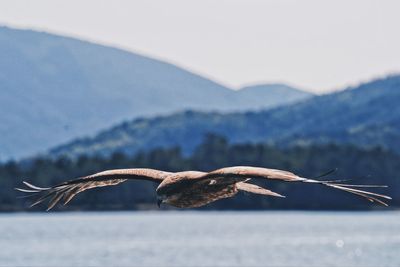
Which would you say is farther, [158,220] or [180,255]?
[158,220]

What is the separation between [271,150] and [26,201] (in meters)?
48.0

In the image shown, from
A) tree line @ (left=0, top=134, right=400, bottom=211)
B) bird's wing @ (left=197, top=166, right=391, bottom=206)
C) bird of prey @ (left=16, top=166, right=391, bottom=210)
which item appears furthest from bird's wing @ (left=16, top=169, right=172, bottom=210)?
tree line @ (left=0, top=134, right=400, bottom=211)

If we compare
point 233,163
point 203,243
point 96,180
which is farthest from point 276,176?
point 233,163

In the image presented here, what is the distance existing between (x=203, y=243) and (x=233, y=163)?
93270 millimetres

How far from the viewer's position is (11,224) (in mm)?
126375

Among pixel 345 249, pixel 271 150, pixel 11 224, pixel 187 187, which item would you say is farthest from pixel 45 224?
pixel 187 187

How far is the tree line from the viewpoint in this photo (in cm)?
15975

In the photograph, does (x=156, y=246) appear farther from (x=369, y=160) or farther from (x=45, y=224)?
(x=369, y=160)

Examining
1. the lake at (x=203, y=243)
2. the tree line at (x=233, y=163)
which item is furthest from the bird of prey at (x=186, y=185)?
the tree line at (x=233, y=163)

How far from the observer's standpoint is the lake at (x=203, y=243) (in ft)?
235

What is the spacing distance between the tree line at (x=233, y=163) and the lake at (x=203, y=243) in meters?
14.3

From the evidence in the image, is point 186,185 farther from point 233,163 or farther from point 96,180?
point 233,163

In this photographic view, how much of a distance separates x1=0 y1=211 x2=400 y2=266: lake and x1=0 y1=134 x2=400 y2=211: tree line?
46.9 ft

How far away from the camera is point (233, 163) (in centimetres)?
18375
